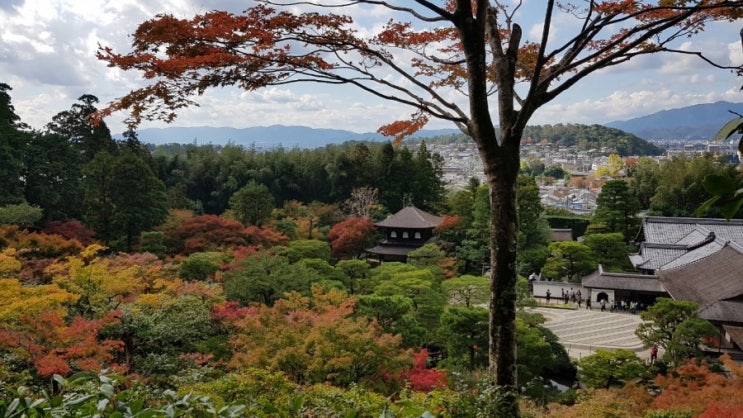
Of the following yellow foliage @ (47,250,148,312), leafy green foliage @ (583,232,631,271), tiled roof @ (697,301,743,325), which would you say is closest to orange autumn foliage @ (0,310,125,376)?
yellow foliage @ (47,250,148,312)

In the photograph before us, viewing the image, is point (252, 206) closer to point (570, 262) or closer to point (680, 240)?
point (570, 262)

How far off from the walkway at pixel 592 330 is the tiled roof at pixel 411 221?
692cm

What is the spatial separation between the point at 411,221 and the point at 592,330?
9817mm

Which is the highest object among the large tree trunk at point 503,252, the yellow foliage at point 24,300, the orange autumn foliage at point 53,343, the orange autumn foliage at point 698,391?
the large tree trunk at point 503,252

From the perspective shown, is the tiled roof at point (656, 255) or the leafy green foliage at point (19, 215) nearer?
the leafy green foliage at point (19, 215)

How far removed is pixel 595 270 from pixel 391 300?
44.8 feet

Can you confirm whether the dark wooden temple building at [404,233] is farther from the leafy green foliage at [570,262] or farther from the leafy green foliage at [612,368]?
the leafy green foliage at [612,368]

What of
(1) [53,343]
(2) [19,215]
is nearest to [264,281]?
(1) [53,343]

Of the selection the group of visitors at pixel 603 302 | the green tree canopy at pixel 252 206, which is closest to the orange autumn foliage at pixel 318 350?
the group of visitors at pixel 603 302

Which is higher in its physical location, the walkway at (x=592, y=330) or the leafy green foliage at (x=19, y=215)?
the leafy green foliage at (x=19, y=215)

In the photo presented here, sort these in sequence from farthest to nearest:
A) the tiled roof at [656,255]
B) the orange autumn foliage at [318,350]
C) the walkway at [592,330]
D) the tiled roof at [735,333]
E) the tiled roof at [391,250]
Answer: the tiled roof at [391,250]
the tiled roof at [656,255]
the walkway at [592,330]
the tiled roof at [735,333]
the orange autumn foliage at [318,350]

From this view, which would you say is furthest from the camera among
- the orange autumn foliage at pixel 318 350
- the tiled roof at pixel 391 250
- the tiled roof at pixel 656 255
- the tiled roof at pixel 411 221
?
the tiled roof at pixel 411 221

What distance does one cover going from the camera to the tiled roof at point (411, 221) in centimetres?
2381

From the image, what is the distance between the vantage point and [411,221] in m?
24.0
